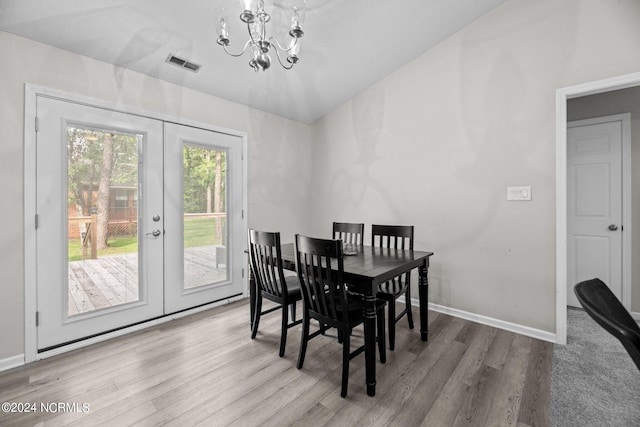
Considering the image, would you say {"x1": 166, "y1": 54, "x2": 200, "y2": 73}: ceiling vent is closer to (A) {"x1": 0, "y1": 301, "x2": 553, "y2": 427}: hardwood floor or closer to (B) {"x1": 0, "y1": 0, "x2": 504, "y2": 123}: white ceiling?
(B) {"x1": 0, "y1": 0, "x2": 504, "y2": 123}: white ceiling

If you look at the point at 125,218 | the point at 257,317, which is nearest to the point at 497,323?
the point at 257,317

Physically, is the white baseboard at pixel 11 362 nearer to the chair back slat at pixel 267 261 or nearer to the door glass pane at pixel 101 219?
the door glass pane at pixel 101 219

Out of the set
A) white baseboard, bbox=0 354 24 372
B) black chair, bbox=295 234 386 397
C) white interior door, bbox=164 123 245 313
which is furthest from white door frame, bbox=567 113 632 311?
white baseboard, bbox=0 354 24 372

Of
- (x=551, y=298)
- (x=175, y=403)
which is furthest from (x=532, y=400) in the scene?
(x=175, y=403)

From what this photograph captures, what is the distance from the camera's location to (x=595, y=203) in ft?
10.3

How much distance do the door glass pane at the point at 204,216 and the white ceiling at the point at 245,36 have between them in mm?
753

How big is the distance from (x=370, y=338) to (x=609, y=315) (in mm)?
1130

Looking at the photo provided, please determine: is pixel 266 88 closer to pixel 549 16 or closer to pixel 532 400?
pixel 549 16

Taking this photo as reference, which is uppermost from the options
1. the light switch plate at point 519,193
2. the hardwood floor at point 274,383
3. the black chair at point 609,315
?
the light switch plate at point 519,193

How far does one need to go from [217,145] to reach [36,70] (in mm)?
1512

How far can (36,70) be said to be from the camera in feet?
7.25

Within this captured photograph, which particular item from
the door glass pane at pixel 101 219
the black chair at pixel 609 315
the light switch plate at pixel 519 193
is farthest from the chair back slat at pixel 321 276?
the light switch plate at pixel 519 193

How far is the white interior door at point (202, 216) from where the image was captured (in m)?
2.98

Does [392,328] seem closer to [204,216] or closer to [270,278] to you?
[270,278]
